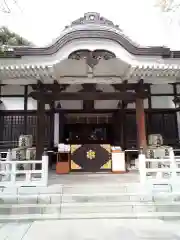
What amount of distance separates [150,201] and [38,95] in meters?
5.02

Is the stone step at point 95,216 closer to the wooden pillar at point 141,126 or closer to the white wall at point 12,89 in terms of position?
the wooden pillar at point 141,126

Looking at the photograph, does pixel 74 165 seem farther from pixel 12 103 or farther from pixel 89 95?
pixel 12 103

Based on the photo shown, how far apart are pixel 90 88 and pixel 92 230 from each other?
5.18m

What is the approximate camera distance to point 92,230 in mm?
3885

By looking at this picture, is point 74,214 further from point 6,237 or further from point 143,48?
point 143,48

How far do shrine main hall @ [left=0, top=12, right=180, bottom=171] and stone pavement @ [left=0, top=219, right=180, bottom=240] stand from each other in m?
3.40

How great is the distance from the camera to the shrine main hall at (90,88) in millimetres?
6316

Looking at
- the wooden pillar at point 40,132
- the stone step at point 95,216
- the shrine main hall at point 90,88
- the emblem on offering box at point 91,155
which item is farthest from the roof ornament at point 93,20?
the stone step at point 95,216

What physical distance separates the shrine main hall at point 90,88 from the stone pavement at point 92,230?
3403mm

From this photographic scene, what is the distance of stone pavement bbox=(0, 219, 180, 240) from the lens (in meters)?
3.61

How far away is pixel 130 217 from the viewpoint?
449cm

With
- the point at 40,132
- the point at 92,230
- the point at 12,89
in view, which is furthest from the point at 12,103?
the point at 92,230

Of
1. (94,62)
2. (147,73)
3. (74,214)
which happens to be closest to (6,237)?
(74,214)

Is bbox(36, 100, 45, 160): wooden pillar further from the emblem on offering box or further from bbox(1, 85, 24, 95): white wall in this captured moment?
bbox(1, 85, 24, 95): white wall
